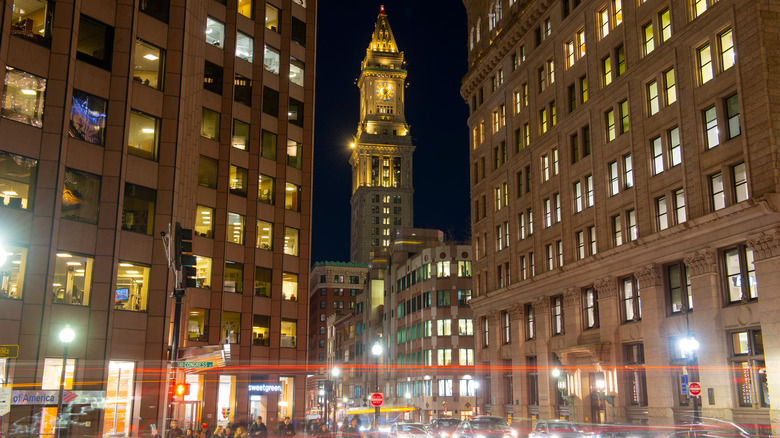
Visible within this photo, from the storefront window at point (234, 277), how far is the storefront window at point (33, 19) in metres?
19.8

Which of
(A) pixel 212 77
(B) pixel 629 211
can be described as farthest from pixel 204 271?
(B) pixel 629 211

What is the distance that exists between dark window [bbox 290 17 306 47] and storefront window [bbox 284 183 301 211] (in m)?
11.9

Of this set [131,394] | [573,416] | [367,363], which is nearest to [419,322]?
[367,363]

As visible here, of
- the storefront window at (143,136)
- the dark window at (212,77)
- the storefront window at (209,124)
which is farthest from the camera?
the dark window at (212,77)

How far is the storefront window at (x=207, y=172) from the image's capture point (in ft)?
157

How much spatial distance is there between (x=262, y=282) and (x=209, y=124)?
37.8 feet

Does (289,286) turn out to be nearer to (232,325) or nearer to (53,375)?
(232,325)

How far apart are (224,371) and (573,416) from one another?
25.3m

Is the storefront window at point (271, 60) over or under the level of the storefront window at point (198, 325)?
over

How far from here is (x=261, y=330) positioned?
4975 cm

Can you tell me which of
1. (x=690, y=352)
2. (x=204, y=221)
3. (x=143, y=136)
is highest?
(x=143, y=136)

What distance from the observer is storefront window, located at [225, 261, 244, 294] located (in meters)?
48.0

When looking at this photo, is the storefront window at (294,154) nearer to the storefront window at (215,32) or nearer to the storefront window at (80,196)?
the storefront window at (215,32)

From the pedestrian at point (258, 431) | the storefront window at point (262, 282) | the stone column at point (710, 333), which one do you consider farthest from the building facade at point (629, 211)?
the storefront window at point (262, 282)
